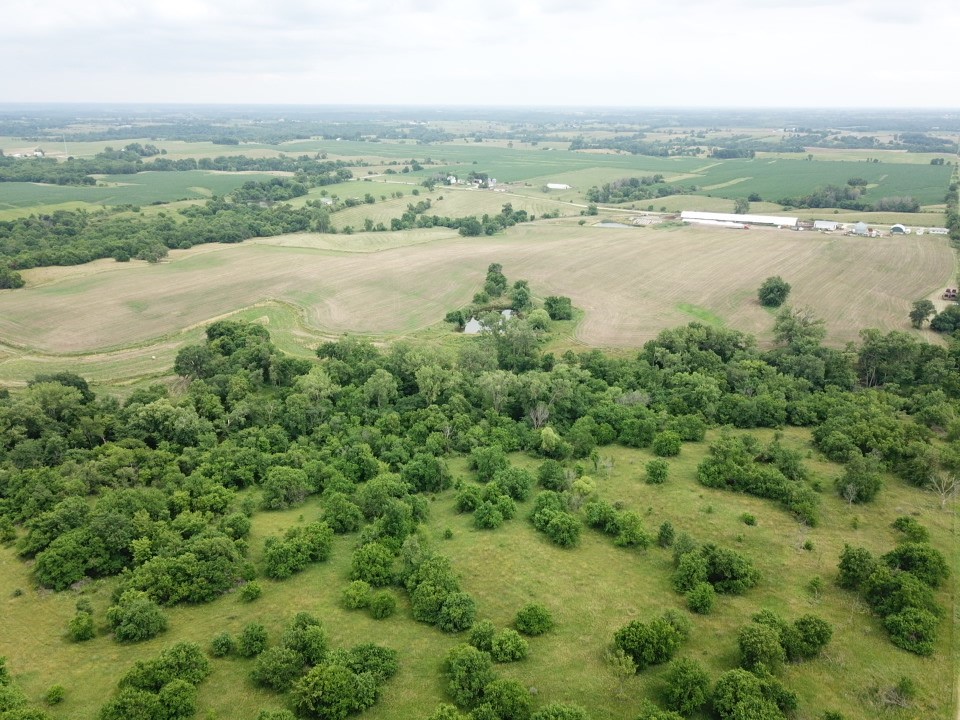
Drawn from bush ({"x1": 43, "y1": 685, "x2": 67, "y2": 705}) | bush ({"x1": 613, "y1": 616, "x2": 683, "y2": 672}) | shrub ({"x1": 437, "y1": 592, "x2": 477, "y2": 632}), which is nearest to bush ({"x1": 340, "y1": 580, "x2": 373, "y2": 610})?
shrub ({"x1": 437, "y1": 592, "x2": 477, "y2": 632})

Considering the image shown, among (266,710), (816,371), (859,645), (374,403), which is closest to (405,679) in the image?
(266,710)

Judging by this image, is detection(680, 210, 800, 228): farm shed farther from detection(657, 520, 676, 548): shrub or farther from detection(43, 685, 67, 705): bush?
detection(43, 685, 67, 705): bush

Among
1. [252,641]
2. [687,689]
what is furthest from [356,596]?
[687,689]

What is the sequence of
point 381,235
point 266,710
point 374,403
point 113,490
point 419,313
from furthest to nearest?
point 381,235
point 419,313
point 374,403
point 113,490
point 266,710

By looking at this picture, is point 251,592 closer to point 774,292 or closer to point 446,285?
point 446,285

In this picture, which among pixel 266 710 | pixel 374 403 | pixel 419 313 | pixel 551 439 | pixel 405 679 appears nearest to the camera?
pixel 266 710

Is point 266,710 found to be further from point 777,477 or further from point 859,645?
point 777,477
